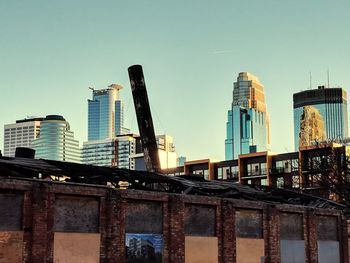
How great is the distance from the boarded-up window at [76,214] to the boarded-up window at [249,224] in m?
8.10

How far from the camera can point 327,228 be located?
3244cm

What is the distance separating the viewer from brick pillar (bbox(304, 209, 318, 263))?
30.4 metres

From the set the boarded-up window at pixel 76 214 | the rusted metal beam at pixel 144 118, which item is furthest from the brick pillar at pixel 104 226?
the rusted metal beam at pixel 144 118

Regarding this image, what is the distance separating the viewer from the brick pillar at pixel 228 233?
25641 mm

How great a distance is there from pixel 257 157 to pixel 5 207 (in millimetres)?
94368

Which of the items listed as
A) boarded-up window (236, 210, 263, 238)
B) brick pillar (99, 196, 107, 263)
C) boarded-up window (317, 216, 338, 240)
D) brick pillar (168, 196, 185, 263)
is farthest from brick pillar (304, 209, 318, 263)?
brick pillar (99, 196, 107, 263)

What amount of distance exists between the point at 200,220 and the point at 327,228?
10.6m

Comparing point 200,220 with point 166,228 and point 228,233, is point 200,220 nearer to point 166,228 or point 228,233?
point 228,233

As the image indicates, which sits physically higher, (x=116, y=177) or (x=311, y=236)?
(x=116, y=177)

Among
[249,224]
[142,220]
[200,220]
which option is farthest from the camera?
[249,224]

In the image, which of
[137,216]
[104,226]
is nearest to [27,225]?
[104,226]

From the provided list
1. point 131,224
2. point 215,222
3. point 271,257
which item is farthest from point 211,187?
point 131,224

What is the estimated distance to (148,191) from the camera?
22.9m

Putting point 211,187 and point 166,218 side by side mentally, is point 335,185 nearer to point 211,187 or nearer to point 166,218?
point 211,187
